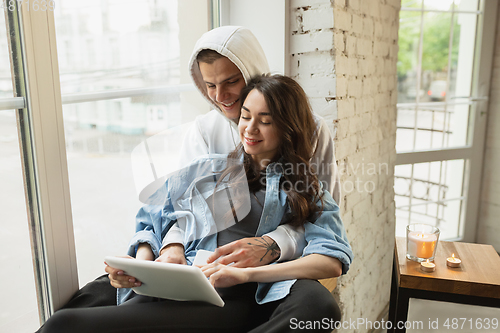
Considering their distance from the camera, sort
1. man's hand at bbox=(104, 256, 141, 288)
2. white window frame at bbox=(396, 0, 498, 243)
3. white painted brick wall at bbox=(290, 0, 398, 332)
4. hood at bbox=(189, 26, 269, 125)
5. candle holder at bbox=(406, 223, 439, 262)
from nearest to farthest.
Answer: man's hand at bbox=(104, 256, 141, 288) → hood at bbox=(189, 26, 269, 125) → candle holder at bbox=(406, 223, 439, 262) → white painted brick wall at bbox=(290, 0, 398, 332) → white window frame at bbox=(396, 0, 498, 243)

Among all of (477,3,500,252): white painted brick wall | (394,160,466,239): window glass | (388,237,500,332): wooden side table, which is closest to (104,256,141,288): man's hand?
(388,237,500,332): wooden side table

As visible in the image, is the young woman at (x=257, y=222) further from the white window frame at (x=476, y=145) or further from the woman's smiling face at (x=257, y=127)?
the white window frame at (x=476, y=145)

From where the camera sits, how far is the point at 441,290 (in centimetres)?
138

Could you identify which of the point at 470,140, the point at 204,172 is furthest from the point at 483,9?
the point at 204,172

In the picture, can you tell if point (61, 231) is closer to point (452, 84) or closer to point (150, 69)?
point (150, 69)

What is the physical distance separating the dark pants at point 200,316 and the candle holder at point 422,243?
2.38 ft

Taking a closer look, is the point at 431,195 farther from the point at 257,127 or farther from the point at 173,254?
the point at 173,254

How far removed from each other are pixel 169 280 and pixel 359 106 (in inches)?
50.8

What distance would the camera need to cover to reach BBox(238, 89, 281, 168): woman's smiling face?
3.54 feet

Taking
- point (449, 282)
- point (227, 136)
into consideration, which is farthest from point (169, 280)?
point (449, 282)

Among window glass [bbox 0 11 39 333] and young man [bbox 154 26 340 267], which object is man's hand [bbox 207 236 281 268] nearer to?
young man [bbox 154 26 340 267]

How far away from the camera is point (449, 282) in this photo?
1363 millimetres

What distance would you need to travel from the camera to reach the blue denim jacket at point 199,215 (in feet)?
3.48

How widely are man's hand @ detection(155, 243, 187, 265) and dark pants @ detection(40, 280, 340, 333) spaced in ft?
0.34
